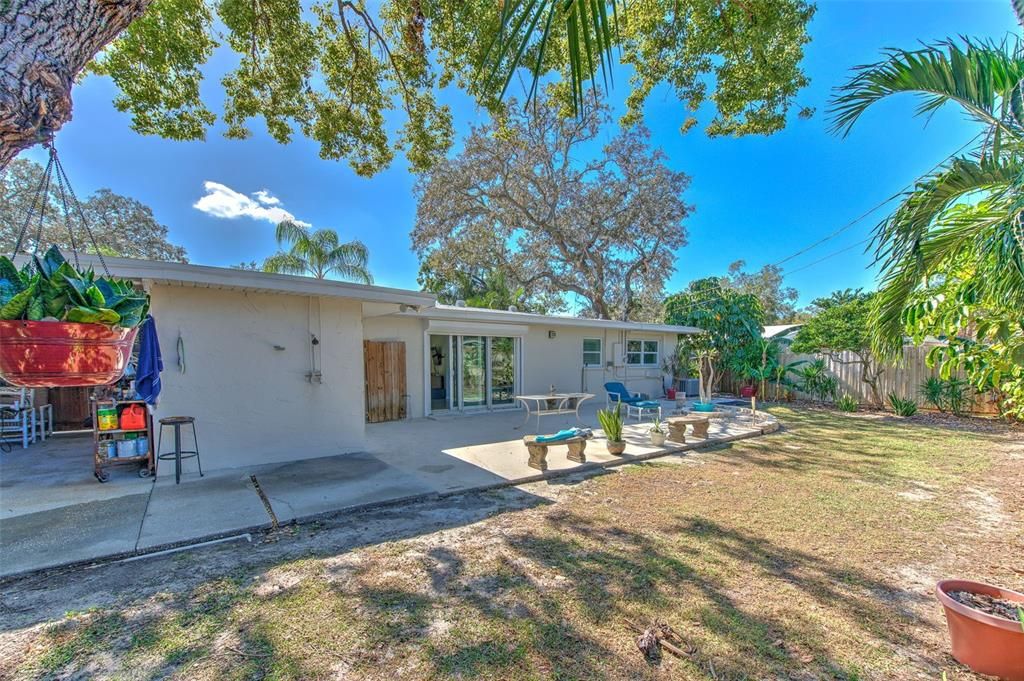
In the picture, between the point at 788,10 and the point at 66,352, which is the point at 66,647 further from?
the point at 788,10

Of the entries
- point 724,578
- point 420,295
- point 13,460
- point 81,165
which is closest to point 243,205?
point 81,165

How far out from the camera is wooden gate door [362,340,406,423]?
10.5 m

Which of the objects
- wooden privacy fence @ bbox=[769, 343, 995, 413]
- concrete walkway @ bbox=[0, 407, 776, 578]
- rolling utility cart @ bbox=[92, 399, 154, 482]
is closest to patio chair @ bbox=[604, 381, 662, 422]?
concrete walkway @ bbox=[0, 407, 776, 578]

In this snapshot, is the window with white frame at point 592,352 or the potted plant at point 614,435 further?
the window with white frame at point 592,352

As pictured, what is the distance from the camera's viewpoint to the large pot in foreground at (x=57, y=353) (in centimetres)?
145

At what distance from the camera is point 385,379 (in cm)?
1070

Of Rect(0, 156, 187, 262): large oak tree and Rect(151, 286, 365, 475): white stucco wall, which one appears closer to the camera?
Rect(151, 286, 365, 475): white stucco wall

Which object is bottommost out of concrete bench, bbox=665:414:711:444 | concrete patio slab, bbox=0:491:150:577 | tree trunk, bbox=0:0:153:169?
concrete patio slab, bbox=0:491:150:577

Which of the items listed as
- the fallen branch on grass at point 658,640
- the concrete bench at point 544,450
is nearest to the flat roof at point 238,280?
the concrete bench at point 544,450

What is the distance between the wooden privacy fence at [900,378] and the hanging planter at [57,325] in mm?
15650

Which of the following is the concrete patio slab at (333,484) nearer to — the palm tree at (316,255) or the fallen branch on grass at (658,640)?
the fallen branch on grass at (658,640)

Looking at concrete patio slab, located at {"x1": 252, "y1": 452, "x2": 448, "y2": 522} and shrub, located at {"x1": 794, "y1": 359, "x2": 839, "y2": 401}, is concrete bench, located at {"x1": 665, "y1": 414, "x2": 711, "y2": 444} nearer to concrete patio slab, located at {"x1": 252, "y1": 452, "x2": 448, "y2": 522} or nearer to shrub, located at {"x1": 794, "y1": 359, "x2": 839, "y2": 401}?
concrete patio slab, located at {"x1": 252, "y1": 452, "x2": 448, "y2": 522}

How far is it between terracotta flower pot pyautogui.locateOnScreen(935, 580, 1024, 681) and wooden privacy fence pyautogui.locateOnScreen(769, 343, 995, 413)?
39.6 ft

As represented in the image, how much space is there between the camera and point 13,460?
7.06 meters
